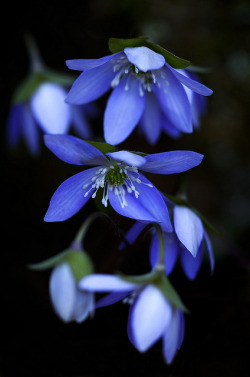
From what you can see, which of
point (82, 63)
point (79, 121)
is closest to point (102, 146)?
point (82, 63)

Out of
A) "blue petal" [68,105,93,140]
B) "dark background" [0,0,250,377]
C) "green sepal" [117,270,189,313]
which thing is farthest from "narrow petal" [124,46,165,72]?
"blue petal" [68,105,93,140]

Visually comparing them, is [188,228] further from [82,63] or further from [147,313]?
[82,63]

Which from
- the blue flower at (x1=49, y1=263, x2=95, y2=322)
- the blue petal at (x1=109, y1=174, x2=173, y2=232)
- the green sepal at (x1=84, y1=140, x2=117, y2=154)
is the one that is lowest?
the blue flower at (x1=49, y1=263, x2=95, y2=322)

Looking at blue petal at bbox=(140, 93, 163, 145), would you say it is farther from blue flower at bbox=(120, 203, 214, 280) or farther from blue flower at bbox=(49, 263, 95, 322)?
blue flower at bbox=(49, 263, 95, 322)

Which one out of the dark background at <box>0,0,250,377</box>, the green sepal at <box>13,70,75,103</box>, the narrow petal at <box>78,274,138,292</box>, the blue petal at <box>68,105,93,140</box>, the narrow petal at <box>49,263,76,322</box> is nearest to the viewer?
the narrow petal at <box>78,274,138,292</box>

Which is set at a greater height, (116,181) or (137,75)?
(137,75)

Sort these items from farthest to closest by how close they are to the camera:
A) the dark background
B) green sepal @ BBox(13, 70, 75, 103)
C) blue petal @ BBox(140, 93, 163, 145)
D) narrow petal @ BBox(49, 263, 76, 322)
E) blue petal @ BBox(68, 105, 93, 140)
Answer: blue petal @ BBox(68, 105, 93, 140) → green sepal @ BBox(13, 70, 75, 103) → the dark background → blue petal @ BBox(140, 93, 163, 145) → narrow petal @ BBox(49, 263, 76, 322)

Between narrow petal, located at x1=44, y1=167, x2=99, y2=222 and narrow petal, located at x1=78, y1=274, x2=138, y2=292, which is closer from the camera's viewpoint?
narrow petal, located at x1=78, y1=274, x2=138, y2=292
